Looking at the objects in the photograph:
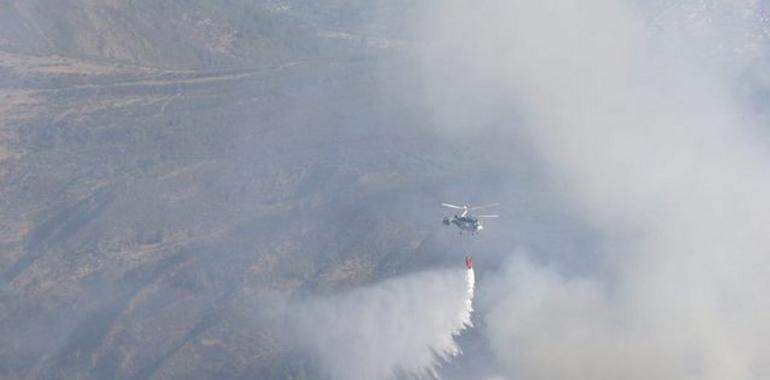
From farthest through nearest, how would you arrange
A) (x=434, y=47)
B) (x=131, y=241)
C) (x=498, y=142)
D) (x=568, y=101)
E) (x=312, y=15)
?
(x=312, y=15)
(x=434, y=47)
(x=568, y=101)
(x=498, y=142)
(x=131, y=241)

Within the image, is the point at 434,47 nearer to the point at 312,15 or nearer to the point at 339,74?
the point at 339,74

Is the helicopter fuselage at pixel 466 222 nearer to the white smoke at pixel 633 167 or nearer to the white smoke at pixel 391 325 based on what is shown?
the white smoke at pixel 391 325

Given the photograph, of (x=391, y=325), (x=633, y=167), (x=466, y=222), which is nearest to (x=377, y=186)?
(x=466, y=222)

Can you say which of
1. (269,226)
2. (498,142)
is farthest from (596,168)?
(269,226)

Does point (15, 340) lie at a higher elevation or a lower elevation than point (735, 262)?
lower

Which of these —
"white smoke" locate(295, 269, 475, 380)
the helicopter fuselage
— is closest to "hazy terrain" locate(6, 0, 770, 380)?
"white smoke" locate(295, 269, 475, 380)

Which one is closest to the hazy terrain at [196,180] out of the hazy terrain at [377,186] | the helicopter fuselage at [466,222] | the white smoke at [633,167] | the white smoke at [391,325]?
the hazy terrain at [377,186]

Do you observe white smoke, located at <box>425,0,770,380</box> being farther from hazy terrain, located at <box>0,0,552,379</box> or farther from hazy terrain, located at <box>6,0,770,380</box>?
hazy terrain, located at <box>0,0,552,379</box>
